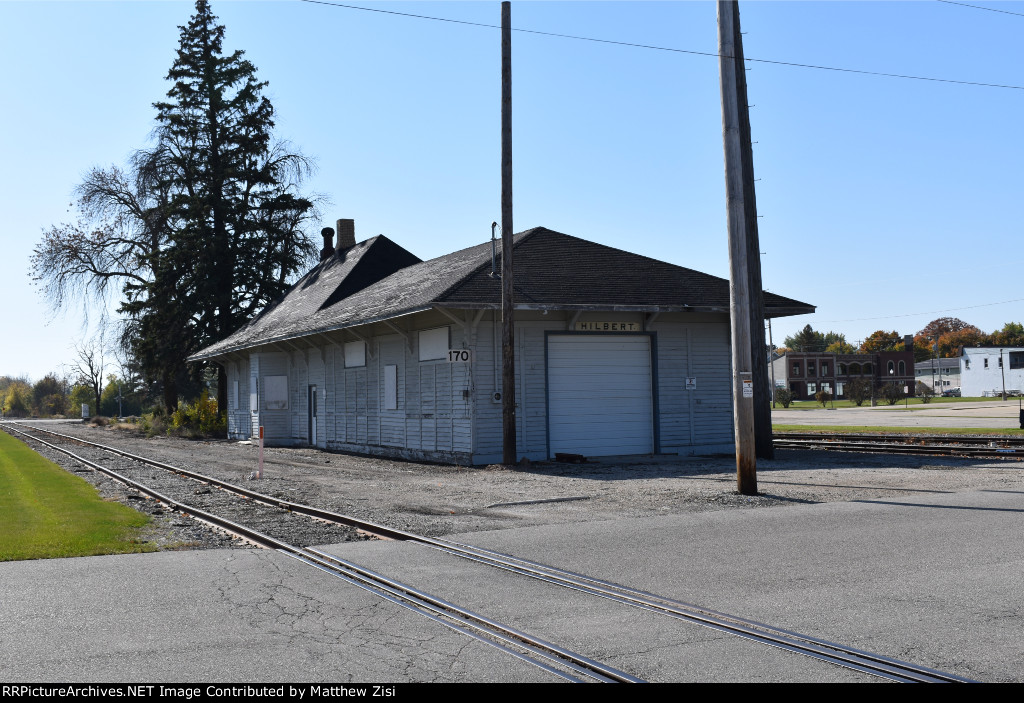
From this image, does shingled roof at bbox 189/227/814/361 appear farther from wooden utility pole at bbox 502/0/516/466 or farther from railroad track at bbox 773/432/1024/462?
railroad track at bbox 773/432/1024/462

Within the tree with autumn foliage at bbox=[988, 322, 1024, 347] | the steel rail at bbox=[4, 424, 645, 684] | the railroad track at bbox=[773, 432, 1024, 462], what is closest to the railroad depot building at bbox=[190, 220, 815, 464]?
the railroad track at bbox=[773, 432, 1024, 462]

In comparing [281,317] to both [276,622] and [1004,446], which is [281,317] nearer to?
[1004,446]

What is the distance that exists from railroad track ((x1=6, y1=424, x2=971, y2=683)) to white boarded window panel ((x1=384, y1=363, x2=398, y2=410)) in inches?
551

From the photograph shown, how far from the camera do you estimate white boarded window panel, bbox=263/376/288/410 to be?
3559 cm

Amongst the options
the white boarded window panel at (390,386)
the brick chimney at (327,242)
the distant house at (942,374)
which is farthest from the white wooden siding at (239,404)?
the distant house at (942,374)

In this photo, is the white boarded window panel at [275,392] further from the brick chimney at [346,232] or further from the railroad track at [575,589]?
the railroad track at [575,589]

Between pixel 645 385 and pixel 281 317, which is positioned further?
pixel 281 317

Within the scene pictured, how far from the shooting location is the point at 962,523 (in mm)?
10578

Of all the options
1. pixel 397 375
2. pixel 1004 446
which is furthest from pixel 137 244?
pixel 1004 446

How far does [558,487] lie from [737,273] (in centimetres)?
487

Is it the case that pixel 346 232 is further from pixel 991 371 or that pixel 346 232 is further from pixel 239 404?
pixel 991 371

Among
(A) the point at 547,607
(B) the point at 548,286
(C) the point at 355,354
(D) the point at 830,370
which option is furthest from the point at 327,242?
→ (D) the point at 830,370

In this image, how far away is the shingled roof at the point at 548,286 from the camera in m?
21.6
